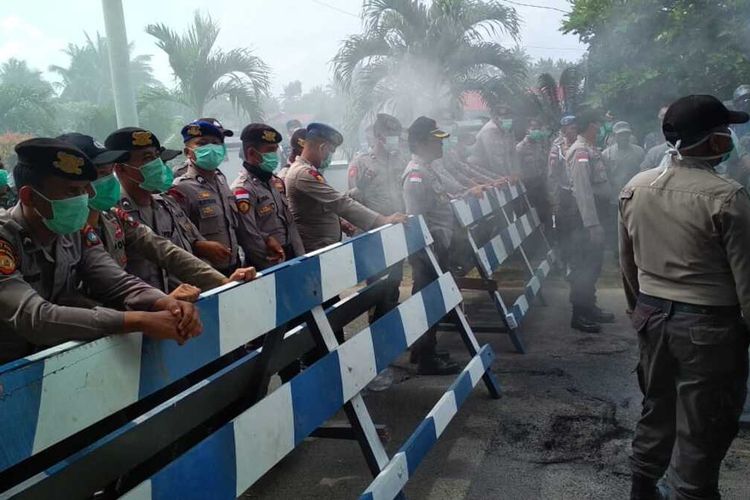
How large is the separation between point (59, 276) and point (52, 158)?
1.46ft

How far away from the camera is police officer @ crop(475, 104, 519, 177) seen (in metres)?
9.45

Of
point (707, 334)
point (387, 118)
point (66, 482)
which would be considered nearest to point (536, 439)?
point (707, 334)

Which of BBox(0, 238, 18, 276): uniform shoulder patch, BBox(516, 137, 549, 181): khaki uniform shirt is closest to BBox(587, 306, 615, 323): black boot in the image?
BBox(516, 137, 549, 181): khaki uniform shirt

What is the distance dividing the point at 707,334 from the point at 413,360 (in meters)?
2.73

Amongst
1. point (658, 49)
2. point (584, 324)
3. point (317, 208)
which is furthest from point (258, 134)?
point (658, 49)

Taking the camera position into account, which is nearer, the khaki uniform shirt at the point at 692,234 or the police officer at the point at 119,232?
the khaki uniform shirt at the point at 692,234

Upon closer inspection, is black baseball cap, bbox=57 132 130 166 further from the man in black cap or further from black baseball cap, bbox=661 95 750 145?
black baseball cap, bbox=661 95 750 145

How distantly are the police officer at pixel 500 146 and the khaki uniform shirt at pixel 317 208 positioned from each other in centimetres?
470

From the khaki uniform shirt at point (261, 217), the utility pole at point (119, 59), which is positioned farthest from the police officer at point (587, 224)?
the utility pole at point (119, 59)

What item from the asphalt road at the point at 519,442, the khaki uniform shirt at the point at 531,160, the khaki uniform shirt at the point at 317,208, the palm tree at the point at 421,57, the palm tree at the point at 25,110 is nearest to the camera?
the asphalt road at the point at 519,442

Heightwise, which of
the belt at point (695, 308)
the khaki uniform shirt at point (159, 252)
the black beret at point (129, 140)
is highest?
the black beret at point (129, 140)

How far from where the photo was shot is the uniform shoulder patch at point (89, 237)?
2.72m

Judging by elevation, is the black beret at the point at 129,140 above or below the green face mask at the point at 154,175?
above

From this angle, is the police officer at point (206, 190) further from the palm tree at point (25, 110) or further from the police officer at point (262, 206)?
the palm tree at point (25, 110)
